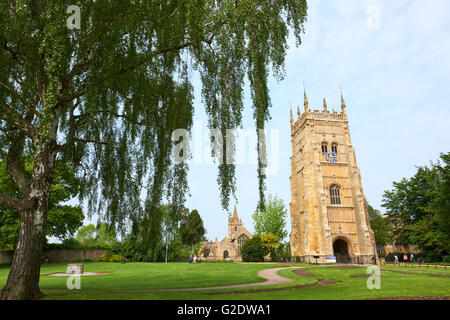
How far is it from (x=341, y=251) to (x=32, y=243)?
1875 inches

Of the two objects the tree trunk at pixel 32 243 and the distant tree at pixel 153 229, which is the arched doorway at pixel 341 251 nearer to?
the distant tree at pixel 153 229

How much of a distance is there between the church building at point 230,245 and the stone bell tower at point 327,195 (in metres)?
33.1

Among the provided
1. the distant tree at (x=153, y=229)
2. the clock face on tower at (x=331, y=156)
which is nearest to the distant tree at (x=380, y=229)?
the clock face on tower at (x=331, y=156)

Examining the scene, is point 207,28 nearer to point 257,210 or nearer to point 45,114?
point 45,114

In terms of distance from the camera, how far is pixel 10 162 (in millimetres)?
9078

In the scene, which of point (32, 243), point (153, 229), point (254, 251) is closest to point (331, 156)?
point (254, 251)

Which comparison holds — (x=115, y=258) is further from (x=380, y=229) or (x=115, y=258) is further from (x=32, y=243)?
(x=380, y=229)

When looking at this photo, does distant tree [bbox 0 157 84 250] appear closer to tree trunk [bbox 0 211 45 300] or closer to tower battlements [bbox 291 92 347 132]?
tree trunk [bbox 0 211 45 300]

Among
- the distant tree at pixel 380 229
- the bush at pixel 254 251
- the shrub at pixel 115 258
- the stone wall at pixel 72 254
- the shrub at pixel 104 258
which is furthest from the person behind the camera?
the distant tree at pixel 380 229

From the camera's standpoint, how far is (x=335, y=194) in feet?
155

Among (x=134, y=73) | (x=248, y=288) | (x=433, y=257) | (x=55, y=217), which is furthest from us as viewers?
(x=433, y=257)

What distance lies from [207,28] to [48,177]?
247 inches

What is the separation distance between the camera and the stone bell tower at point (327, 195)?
141ft
